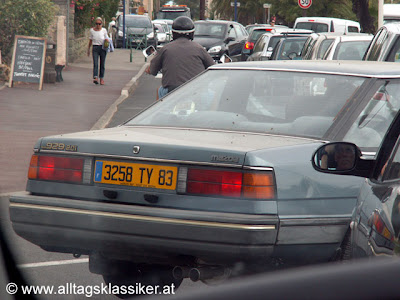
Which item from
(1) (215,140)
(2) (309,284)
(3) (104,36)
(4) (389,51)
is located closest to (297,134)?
(1) (215,140)

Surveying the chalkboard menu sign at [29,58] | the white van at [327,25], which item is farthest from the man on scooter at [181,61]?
the white van at [327,25]

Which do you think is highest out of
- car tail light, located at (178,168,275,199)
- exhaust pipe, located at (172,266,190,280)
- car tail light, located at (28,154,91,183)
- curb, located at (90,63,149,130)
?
car tail light, located at (178,168,275,199)

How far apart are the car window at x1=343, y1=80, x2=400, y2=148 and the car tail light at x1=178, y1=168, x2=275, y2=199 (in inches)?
32.8

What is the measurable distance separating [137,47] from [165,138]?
39.3m

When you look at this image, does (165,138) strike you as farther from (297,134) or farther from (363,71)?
(363,71)

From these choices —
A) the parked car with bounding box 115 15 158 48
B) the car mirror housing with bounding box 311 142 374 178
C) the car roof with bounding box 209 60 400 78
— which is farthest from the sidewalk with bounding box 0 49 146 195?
the parked car with bounding box 115 15 158 48

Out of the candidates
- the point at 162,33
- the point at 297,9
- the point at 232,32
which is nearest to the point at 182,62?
the point at 232,32

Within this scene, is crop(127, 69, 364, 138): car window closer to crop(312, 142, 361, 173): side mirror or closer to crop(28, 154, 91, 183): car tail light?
crop(28, 154, 91, 183): car tail light

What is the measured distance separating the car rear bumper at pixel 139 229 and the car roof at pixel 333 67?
145 cm

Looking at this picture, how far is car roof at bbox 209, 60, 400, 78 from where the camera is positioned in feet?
16.0

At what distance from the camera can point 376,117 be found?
479 centimetres

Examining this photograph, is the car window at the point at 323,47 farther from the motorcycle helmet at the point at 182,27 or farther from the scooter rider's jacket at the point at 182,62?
the scooter rider's jacket at the point at 182,62

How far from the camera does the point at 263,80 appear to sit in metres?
5.07

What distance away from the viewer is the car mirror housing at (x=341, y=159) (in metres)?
3.17
